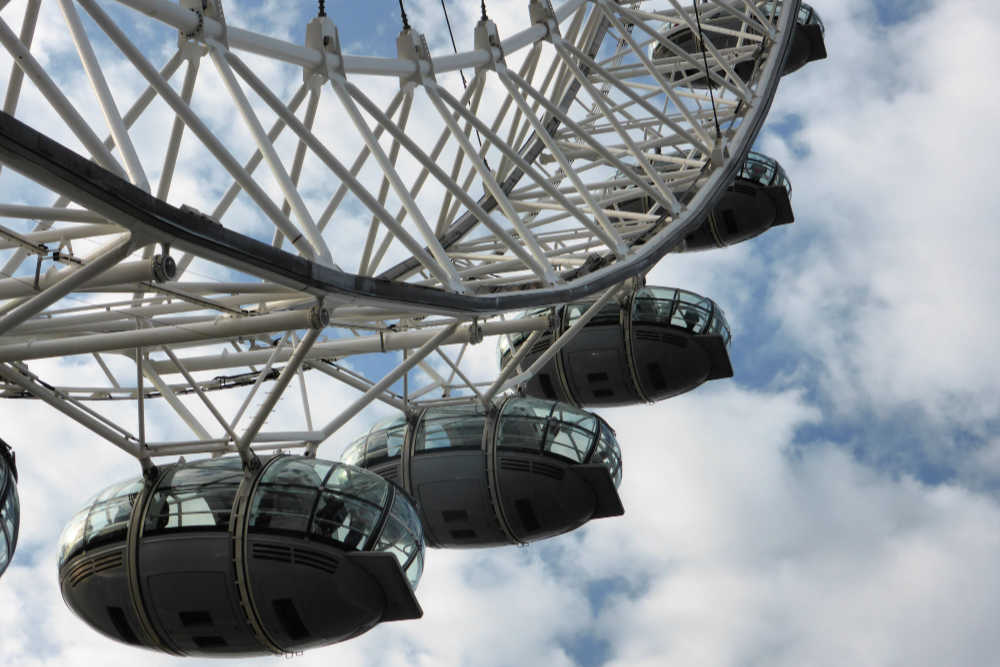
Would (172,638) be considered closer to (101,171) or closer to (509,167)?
(101,171)

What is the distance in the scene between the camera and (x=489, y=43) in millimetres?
25469

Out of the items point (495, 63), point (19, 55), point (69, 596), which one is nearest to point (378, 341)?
point (495, 63)

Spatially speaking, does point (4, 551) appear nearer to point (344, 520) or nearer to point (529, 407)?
point (344, 520)

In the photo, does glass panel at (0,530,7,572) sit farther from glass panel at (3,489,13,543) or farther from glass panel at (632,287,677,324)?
glass panel at (632,287,677,324)

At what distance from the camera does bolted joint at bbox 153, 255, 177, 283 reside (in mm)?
15977

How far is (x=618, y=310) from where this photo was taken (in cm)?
3130

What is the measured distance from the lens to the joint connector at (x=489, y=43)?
25438mm

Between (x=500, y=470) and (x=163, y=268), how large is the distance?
11183 mm

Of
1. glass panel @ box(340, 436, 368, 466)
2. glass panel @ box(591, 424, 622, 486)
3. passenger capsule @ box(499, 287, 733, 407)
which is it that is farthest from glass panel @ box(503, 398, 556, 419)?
passenger capsule @ box(499, 287, 733, 407)

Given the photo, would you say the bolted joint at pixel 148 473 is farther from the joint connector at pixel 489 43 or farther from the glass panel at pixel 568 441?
the joint connector at pixel 489 43

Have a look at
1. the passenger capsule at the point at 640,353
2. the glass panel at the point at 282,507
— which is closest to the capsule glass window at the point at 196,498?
the glass panel at the point at 282,507

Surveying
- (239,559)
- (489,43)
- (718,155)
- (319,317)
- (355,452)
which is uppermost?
(718,155)

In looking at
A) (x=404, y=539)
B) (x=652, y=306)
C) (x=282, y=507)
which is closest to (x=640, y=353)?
(x=652, y=306)

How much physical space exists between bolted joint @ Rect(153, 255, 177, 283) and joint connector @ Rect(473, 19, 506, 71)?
1044 centimetres
